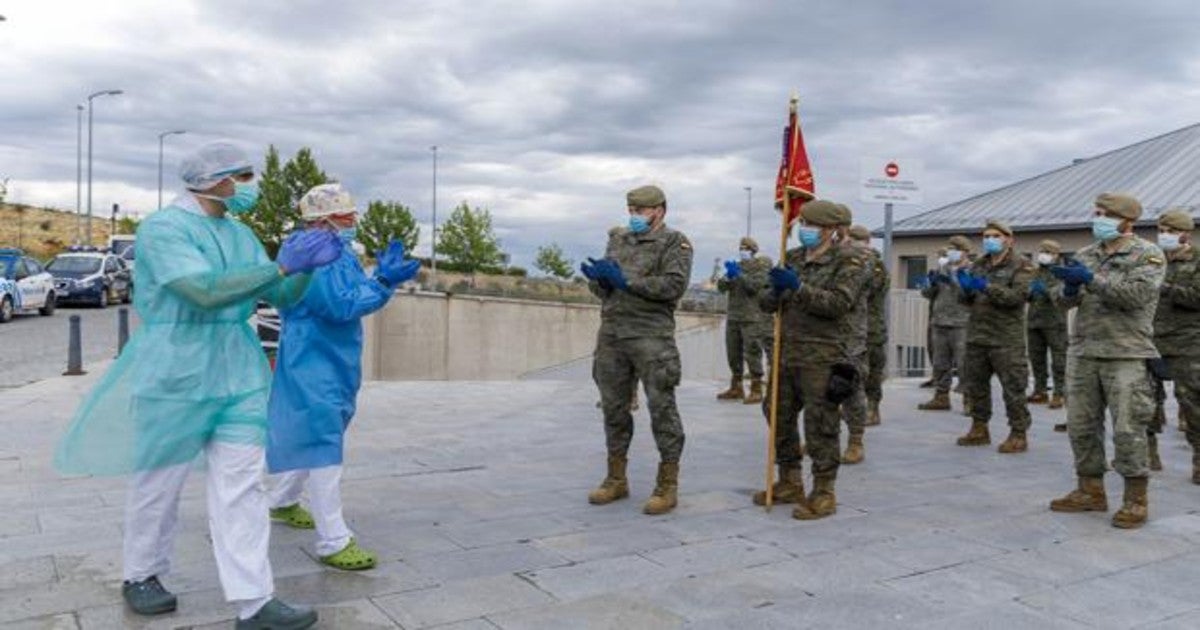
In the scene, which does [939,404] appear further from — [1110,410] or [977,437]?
[1110,410]

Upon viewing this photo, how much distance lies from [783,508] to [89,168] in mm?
48319

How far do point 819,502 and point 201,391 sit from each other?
377 centimetres

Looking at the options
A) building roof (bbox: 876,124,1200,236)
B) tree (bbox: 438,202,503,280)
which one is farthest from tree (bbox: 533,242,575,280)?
building roof (bbox: 876,124,1200,236)

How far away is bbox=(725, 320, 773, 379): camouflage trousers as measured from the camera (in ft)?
39.2

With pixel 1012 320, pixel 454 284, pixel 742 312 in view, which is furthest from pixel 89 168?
pixel 1012 320

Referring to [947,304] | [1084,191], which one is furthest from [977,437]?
[1084,191]

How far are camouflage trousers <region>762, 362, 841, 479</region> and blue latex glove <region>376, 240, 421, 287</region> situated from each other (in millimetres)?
2447

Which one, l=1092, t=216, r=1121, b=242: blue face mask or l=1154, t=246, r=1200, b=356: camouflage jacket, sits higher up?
l=1092, t=216, r=1121, b=242: blue face mask

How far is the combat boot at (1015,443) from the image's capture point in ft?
28.7

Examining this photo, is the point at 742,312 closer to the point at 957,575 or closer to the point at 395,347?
the point at 957,575

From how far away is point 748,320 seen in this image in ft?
39.5

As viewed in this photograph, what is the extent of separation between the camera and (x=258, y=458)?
4047 millimetres

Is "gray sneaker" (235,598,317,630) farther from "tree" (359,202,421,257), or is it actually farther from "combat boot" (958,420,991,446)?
"tree" (359,202,421,257)

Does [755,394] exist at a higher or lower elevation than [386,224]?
lower
